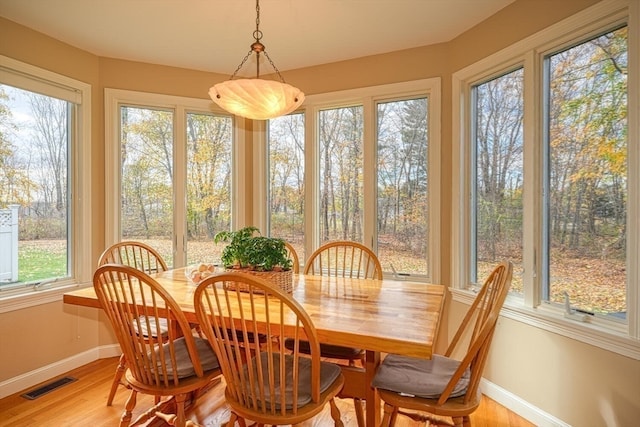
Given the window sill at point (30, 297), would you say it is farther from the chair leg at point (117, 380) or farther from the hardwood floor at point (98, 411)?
the chair leg at point (117, 380)

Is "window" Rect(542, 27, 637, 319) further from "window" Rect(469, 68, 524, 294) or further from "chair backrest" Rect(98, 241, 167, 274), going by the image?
"chair backrest" Rect(98, 241, 167, 274)

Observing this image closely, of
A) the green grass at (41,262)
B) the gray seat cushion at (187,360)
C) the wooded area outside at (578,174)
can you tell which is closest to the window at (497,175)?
the wooded area outside at (578,174)

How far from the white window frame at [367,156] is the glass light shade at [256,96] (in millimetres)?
1209

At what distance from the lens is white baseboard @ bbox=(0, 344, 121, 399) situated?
8.02ft

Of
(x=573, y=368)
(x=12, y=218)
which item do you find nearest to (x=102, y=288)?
(x=12, y=218)

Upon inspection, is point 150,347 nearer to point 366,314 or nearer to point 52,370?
point 366,314

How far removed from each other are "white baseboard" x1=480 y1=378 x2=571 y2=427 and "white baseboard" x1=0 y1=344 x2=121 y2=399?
9.66ft

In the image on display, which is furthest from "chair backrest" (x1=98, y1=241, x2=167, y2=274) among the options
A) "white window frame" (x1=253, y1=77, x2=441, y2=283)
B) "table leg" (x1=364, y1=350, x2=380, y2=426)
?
"table leg" (x1=364, y1=350, x2=380, y2=426)

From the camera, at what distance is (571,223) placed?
203cm

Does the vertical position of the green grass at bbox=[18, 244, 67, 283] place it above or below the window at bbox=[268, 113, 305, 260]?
below

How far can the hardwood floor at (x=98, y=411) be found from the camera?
2.12 metres

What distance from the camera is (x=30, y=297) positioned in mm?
2588

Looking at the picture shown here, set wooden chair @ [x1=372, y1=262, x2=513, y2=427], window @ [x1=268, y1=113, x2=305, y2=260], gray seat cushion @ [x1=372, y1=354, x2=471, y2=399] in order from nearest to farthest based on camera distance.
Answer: wooden chair @ [x1=372, y1=262, x2=513, y2=427]
gray seat cushion @ [x1=372, y1=354, x2=471, y2=399]
window @ [x1=268, y1=113, x2=305, y2=260]

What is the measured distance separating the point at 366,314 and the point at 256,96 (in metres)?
1.21
